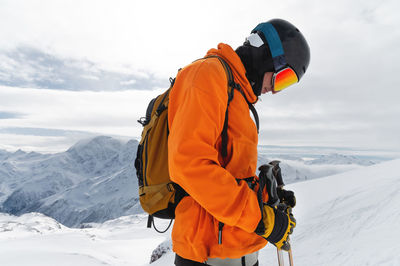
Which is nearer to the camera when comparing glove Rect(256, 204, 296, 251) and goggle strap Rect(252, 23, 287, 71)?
glove Rect(256, 204, 296, 251)

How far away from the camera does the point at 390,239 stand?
318 cm

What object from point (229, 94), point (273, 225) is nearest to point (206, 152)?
point (229, 94)

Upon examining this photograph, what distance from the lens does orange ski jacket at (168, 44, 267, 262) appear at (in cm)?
174

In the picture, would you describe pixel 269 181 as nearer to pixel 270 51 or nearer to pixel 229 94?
pixel 229 94

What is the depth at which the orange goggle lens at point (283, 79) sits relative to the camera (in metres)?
2.40

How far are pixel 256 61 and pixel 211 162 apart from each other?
1046 millimetres

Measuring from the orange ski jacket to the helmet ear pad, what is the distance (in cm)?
19

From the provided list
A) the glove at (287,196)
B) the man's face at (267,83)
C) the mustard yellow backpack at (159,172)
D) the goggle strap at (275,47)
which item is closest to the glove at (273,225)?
the glove at (287,196)

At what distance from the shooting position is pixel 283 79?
2453 mm

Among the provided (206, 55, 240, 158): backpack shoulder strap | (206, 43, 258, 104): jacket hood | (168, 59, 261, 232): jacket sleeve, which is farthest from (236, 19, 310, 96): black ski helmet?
(168, 59, 261, 232): jacket sleeve

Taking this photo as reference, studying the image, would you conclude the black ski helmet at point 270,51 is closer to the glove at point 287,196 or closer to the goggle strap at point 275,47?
the goggle strap at point 275,47

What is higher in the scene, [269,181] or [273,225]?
[269,181]

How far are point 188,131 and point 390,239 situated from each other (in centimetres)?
302

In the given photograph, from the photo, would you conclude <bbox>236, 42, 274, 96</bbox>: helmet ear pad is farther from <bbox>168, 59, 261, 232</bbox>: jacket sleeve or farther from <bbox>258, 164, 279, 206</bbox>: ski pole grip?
<bbox>258, 164, 279, 206</bbox>: ski pole grip
